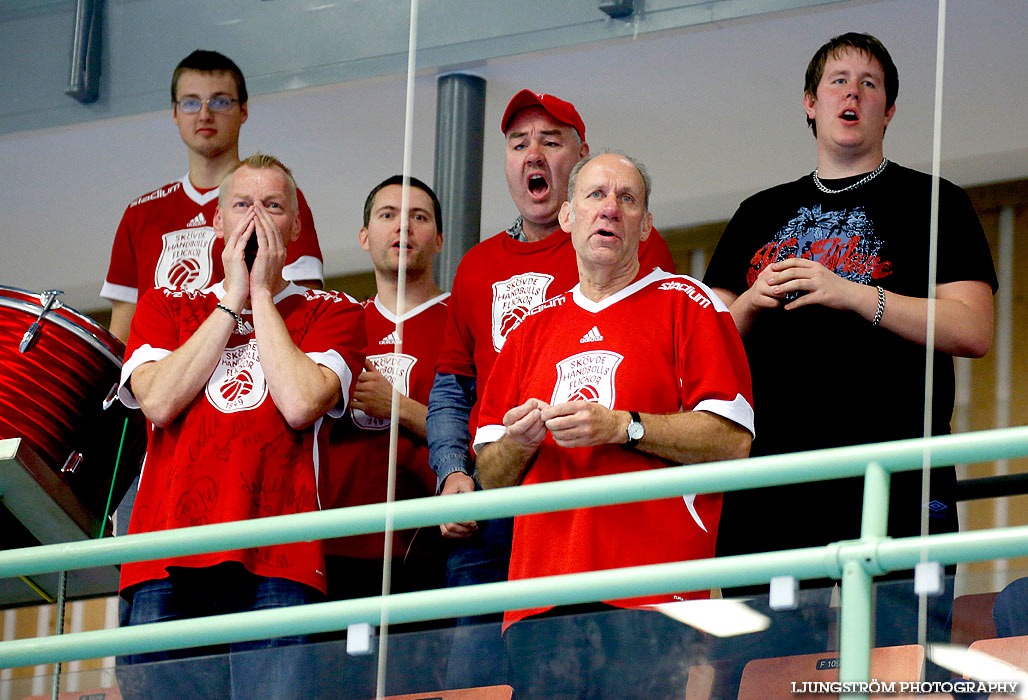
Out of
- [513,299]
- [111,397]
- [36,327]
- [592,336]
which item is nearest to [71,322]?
[36,327]

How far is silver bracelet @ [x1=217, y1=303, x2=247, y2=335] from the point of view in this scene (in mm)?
2912

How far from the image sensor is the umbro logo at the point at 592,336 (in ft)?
8.71

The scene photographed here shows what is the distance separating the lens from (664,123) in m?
5.38

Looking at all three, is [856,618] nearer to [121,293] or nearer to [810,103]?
[810,103]

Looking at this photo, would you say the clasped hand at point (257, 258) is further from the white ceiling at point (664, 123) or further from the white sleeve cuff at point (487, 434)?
the white ceiling at point (664, 123)

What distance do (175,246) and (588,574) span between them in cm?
184

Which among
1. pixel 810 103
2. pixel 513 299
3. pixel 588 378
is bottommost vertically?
pixel 588 378

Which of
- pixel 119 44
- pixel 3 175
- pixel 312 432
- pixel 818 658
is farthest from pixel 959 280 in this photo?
pixel 3 175

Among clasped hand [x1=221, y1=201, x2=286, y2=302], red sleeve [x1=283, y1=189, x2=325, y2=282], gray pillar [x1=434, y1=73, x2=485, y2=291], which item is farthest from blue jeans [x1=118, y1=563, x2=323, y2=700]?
gray pillar [x1=434, y1=73, x2=485, y2=291]

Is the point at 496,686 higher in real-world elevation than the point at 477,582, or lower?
lower

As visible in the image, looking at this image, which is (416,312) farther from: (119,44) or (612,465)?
(119,44)

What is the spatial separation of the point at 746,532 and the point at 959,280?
1.91 feet

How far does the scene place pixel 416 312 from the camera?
3.53 metres

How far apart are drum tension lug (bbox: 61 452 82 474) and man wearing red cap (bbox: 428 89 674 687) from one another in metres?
0.69
